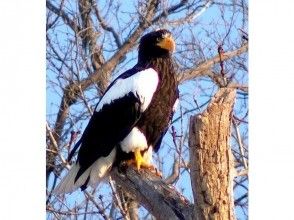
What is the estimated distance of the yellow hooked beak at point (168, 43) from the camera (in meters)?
2.97

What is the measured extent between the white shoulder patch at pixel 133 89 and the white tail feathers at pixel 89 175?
0.16 m

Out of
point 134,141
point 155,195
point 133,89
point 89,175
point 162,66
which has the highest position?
point 162,66

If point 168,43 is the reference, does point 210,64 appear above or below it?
below

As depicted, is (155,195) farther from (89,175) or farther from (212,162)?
(89,175)

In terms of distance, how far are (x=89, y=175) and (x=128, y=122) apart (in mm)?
193

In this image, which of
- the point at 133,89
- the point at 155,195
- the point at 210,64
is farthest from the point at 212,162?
the point at 133,89

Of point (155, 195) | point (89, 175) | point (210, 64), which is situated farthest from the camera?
point (89, 175)

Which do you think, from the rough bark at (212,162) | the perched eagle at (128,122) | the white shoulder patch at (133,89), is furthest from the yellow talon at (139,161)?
the rough bark at (212,162)

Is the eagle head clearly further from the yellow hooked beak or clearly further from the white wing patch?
the white wing patch

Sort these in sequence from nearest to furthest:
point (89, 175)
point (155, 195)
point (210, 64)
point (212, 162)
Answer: point (212, 162), point (155, 195), point (210, 64), point (89, 175)

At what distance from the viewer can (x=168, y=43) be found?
298 cm

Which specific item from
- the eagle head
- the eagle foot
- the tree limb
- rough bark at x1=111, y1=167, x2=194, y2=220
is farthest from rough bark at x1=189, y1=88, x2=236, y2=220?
the eagle head

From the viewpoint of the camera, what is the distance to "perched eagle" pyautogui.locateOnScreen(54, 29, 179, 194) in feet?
9.66

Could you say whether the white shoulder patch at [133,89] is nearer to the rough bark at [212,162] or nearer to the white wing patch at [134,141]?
the white wing patch at [134,141]
